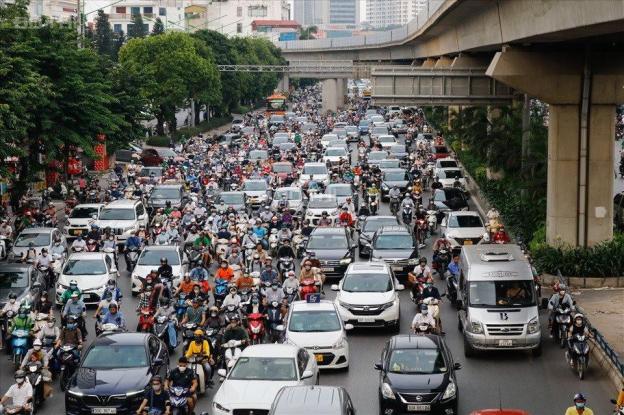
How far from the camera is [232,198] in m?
45.2

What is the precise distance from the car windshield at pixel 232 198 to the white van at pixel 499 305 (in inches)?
790

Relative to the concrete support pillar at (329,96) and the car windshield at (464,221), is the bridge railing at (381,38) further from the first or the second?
the car windshield at (464,221)

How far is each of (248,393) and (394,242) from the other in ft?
53.5

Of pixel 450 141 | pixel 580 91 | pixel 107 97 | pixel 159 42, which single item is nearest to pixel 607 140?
pixel 580 91

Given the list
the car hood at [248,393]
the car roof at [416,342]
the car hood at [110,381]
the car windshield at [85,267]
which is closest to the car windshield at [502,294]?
the car roof at [416,342]

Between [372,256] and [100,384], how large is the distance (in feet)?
49.6

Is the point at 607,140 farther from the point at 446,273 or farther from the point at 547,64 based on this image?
the point at 446,273

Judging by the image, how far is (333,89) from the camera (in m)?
137

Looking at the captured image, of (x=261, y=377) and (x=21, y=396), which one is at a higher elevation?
(x=261, y=377)

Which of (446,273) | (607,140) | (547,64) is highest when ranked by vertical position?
(547,64)

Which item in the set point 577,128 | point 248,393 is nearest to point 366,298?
point 248,393

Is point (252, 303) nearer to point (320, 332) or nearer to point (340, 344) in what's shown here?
point (320, 332)

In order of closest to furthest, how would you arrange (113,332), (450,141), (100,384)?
(100,384) < (113,332) < (450,141)

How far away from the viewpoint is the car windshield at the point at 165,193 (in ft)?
154
